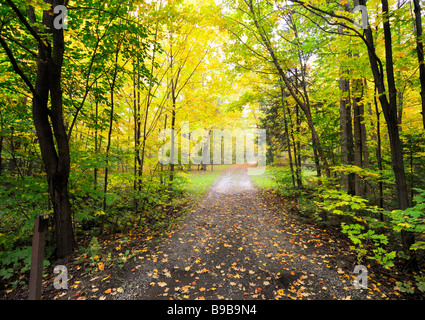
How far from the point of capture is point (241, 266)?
4023 millimetres

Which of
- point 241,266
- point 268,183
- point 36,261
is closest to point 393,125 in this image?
point 241,266

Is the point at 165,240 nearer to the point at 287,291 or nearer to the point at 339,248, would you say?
the point at 287,291

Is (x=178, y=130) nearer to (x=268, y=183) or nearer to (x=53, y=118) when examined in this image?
(x=53, y=118)

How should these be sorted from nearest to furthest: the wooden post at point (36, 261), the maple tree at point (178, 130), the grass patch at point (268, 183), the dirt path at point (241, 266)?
the wooden post at point (36, 261)
the dirt path at point (241, 266)
the maple tree at point (178, 130)
the grass patch at point (268, 183)

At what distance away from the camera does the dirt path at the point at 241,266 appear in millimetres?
3224

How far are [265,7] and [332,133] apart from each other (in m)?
5.47

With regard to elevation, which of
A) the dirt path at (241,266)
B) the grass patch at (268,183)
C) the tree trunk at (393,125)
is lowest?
the dirt path at (241,266)

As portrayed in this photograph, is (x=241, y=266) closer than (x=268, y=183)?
Yes

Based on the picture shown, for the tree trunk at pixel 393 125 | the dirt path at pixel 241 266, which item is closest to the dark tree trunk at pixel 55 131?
the dirt path at pixel 241 266

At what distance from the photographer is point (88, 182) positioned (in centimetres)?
511

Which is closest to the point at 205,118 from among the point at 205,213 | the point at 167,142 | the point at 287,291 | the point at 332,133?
the point at 167,142

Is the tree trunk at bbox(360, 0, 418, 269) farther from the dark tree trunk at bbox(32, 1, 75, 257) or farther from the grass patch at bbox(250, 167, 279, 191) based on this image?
the dark tree trunk at bbox(32, 1, 75, 257)

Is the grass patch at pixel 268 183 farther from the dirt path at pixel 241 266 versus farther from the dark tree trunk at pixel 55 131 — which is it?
the dark tree trunk at pixel 55 131
